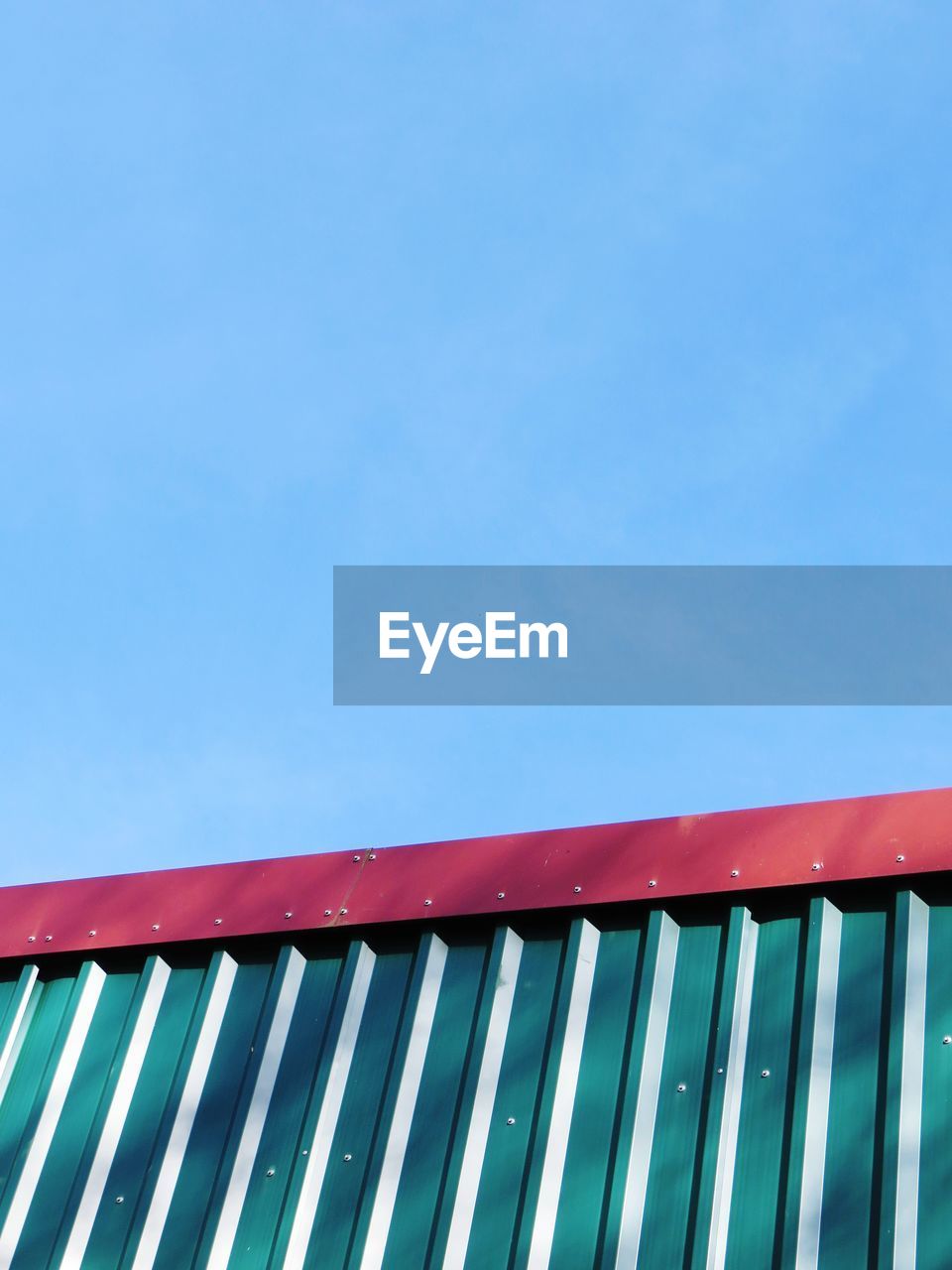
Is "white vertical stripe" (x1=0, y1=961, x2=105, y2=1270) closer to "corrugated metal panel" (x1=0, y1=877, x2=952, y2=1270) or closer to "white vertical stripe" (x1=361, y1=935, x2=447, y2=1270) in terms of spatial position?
"corrugated metal panel" (x1=0, y1=877, x2=952, y2=1270)

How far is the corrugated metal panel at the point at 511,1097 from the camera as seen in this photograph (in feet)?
14.8

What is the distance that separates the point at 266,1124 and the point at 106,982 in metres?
1.09

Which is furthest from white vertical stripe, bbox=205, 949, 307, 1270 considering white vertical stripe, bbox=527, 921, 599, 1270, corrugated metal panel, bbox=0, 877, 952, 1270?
white vertical stripe, bbox=527, 921, 599, 1270

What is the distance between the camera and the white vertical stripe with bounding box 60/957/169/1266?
17.7 feet

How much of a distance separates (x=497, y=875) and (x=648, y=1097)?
101 cm

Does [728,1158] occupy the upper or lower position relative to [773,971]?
lower

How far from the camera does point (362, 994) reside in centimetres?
557

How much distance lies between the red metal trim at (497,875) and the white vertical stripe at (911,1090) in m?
0.21

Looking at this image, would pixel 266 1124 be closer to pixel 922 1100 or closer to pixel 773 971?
pixel 773 971

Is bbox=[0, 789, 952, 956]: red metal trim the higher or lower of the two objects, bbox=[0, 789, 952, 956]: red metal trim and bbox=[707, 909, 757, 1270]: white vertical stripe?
the higher

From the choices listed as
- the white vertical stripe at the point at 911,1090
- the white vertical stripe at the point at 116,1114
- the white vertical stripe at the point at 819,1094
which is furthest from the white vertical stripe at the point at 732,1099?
the white vertical stripe at the point at 116,1114

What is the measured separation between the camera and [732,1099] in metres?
4.71

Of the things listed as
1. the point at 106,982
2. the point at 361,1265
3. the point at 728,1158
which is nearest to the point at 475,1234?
the point at 361,1265

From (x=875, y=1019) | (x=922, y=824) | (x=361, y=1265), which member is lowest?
(x=361, y=1265)
